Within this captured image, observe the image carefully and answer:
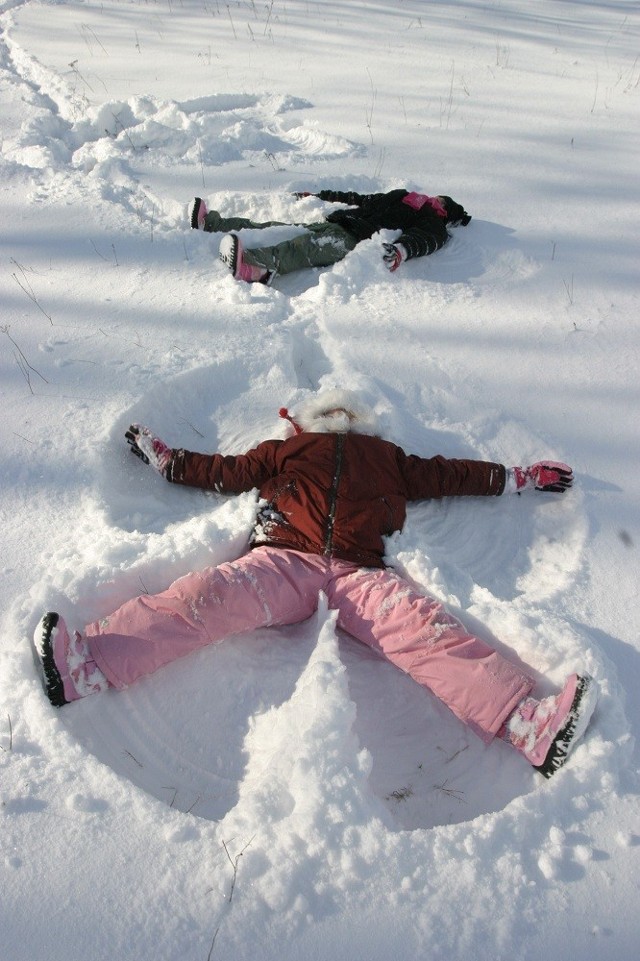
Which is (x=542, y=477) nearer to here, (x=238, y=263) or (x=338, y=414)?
(x=338, y=414)

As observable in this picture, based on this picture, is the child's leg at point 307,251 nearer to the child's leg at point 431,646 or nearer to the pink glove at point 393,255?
the pink glove at point 393,255

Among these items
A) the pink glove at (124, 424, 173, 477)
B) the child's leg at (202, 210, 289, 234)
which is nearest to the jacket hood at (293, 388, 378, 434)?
the pink glove at (124, 424, 173, 477)

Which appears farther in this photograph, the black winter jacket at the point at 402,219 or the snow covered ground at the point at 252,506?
the black winter jacket at the point at 402,219

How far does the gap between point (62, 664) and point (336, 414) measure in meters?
1.70

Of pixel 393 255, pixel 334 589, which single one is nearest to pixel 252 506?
pixel 334 589

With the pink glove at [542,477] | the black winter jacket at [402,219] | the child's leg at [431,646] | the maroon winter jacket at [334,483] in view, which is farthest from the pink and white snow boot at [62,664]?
the black winter jacket at [402,219]

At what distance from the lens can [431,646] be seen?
2555 mm

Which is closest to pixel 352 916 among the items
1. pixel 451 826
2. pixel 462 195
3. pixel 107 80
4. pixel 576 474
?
pixel 451 826

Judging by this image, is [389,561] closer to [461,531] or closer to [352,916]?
[461,531]

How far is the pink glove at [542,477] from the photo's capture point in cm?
332

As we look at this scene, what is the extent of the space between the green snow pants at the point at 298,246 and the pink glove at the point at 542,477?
219cm

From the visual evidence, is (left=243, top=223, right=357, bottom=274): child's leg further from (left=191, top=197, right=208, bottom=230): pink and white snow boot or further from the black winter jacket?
(left=191, top=197, right=208, bottom=230): pink and white snow boot

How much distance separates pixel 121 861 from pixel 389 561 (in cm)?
157

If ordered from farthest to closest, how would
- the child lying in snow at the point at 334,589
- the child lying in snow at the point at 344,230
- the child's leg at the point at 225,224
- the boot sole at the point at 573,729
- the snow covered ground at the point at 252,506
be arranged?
the child's leg at the point at 225,224, the child lying in snow at the point at 344,230, the child lying in snow at the point at 334,589, the boot sole at the point at 573,729, the snow covered ground at the point at 252,506
